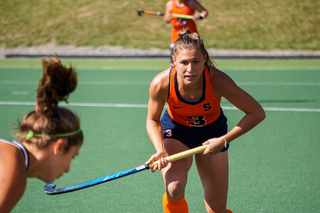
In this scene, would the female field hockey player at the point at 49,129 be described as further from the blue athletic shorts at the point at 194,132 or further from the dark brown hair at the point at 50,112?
the blue athletic shorts at the point at 194,132

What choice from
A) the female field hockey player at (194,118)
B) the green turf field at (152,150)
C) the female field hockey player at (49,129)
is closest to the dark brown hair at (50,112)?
the female field hockey player at (49,129)

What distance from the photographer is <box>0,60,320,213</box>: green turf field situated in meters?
3.83

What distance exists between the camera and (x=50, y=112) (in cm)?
193

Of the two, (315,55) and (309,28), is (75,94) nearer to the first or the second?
(315,55)

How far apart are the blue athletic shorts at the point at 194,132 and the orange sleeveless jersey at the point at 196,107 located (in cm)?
4

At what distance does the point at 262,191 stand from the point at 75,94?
6339 mm

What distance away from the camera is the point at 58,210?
3.70 metres

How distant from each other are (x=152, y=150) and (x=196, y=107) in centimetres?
243

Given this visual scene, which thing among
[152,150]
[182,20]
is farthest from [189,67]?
[182,20]

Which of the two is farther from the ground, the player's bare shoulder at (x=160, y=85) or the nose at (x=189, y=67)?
the nose at (x=189, y=67)

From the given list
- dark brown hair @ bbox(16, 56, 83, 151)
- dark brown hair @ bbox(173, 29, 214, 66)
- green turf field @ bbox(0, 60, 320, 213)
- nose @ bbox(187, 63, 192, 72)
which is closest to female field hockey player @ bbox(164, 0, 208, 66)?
green turf field @ bbox(0, 60, 320, 213)

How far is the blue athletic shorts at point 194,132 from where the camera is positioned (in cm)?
320

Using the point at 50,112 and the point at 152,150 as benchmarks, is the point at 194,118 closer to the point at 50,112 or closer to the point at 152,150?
the point at 50,112

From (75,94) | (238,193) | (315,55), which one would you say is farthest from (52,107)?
(315,55)
